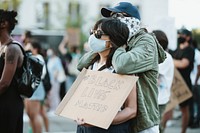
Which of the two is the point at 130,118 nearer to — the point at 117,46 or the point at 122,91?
the point at 122,91

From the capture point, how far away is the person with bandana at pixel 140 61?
172 inches

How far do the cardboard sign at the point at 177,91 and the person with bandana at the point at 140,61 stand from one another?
3889 millimetres

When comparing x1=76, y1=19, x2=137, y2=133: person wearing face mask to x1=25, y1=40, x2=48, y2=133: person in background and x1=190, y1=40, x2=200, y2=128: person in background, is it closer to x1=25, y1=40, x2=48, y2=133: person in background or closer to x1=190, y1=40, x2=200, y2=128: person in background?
x1=25, y1=40, x2=48, y2=133: person in background

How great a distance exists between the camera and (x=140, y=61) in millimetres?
4383

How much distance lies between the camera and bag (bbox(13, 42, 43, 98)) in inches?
229

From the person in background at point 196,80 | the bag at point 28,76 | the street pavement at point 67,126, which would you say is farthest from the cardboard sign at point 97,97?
the person in background at point 196,80

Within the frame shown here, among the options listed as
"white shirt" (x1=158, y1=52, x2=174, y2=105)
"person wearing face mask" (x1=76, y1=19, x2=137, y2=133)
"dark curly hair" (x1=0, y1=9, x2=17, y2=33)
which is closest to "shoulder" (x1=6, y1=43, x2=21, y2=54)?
"dark curly hair" (x1=0, y1=9, x2=17, y2=33)

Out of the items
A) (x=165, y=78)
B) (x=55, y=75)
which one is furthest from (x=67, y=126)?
(x=165, y=78)

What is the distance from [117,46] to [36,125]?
4.18m

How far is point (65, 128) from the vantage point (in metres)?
11.8

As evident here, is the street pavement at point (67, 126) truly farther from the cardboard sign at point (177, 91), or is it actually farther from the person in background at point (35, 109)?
the cardboard sign at point (177, 91)

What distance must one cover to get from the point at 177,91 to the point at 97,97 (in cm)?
443

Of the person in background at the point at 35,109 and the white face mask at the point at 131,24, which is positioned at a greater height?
the white face mask at the point at 131,24

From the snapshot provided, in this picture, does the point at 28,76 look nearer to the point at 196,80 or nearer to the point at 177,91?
the point at 177,91
